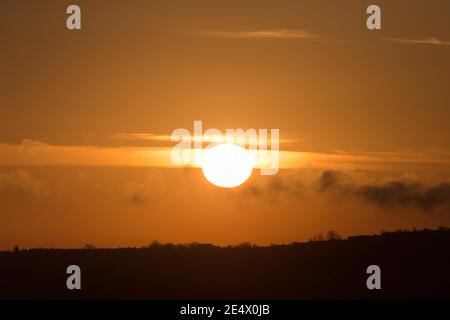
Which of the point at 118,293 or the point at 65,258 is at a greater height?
the point at 65,258

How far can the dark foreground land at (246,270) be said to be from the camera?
83500 mm

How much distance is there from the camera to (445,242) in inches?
3814

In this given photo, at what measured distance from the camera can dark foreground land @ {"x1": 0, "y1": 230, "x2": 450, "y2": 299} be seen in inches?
3287

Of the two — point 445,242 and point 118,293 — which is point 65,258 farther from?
point 445,242

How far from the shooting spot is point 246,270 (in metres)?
91.5
